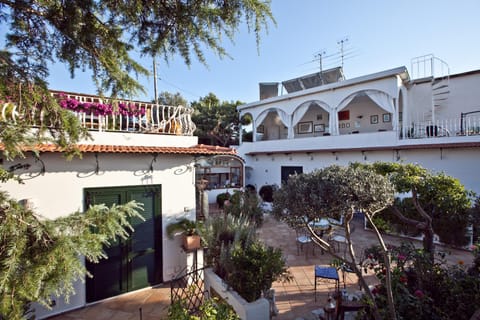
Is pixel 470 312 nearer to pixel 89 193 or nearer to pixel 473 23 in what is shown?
pixel 89 193

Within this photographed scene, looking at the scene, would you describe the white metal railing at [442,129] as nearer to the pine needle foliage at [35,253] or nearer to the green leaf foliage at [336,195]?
the green leaf foliage at [336,195]

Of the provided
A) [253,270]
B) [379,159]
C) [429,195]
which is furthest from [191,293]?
[379,159]

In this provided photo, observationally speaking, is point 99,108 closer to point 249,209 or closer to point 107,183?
point 107,183

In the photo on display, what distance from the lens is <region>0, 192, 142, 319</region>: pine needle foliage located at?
1912 millimetres

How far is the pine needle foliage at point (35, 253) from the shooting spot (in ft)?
6.27

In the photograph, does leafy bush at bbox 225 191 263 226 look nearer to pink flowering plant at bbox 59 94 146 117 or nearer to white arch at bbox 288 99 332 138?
pink flowering plant at bbox 59 94 146 117

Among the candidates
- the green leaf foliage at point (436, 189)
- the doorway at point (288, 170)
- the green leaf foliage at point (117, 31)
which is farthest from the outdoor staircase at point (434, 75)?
the green leaf foliage at point (117, 31)

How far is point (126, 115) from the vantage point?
5.50m

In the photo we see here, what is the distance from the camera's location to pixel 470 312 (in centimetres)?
277

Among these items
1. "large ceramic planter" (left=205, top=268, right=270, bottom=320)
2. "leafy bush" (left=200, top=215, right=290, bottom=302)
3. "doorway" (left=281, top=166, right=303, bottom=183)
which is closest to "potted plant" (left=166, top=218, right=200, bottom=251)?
"leafy bush" (left=200, top=215, right=290, bottom=302)

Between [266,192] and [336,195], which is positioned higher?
[336,195]

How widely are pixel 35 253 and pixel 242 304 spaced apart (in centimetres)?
254

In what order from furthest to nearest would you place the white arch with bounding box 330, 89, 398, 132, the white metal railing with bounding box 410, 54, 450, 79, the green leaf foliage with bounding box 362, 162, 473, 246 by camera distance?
1. the white metal railing with bounding box 410, 54, 450, 79
2. the white arch with bounding box 330, 89, 398, 132
3. the green leaf foliage with bounding box 362, 162, 473, 246

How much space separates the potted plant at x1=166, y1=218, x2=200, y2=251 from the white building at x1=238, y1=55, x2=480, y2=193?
22.4 ft
